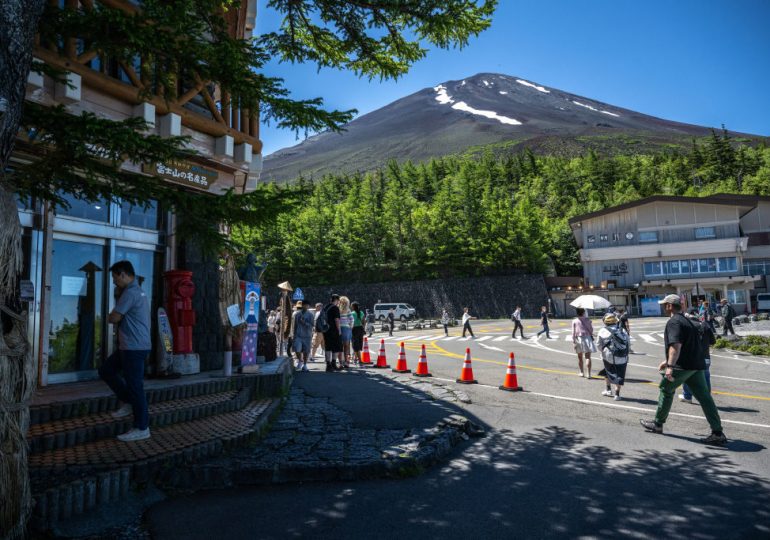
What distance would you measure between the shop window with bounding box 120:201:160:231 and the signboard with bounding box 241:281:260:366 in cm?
202

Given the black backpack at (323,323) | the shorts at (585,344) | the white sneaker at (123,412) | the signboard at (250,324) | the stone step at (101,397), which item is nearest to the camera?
the stone step at (101,397)

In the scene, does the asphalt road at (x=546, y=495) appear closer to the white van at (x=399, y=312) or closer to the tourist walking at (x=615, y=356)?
the tourist walking at (x=615, y=356)

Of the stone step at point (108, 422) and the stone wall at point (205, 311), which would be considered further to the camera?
the stone wall at point (205, 311)

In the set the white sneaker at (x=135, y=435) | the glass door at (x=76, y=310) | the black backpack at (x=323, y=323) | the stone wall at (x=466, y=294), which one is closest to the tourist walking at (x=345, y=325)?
the black backpack at (x=323, y=323)

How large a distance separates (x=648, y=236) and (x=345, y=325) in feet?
164

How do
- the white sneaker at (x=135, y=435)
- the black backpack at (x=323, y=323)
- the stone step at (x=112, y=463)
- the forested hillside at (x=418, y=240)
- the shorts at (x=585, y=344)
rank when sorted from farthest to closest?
the forested hillside at (x=418, y=240) → the black backpack at (x=323, y=323) → the shorts at (x=585, y=344) → the white sneaker at (x=135, y=435) → the stone step at (x=112, y=463)

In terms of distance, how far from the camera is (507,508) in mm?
3811

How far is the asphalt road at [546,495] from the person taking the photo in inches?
135

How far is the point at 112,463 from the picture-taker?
412 cm

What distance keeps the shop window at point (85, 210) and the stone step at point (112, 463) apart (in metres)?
4.02

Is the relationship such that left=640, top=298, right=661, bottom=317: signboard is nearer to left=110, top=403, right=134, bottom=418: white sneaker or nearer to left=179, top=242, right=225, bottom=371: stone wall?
left=179, top=242, right=225, bottom=371: stone wall

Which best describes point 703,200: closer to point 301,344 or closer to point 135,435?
point 301,344

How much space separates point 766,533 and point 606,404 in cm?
482

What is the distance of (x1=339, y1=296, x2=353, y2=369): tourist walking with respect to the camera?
41.9 feet
